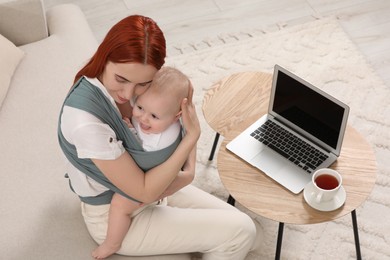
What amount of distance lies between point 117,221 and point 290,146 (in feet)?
2.32

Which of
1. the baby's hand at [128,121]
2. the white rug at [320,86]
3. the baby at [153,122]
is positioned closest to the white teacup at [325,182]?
the white rug at [320,86]

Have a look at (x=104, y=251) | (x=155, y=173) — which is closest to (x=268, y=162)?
(x=155, y=173)

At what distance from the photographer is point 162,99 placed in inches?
68.4

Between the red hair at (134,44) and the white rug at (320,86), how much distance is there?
1.05m

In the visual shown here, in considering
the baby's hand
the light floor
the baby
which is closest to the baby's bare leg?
the baby

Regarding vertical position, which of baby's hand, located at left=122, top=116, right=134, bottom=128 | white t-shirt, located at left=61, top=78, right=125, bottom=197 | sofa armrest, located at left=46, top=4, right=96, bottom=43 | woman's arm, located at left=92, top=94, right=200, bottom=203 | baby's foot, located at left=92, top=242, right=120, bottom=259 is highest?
white t-shirt, located at left=61, top=78, right=125, bottom=197

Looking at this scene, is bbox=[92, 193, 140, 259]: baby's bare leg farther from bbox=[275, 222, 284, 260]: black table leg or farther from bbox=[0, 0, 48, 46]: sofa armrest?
bbox=[0, 0, 48, 46]: sofa armrest

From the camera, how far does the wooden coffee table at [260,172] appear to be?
81.2 inches

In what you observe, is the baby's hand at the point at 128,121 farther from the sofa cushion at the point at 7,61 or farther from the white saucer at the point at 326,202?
the sofa cushion at the point at 7,61

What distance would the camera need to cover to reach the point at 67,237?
2.09 m

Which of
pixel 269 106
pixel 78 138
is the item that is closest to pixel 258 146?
pixel 269 106

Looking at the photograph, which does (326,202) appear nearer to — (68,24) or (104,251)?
(104,251)

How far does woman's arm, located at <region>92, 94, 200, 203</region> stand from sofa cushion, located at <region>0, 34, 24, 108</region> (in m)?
0.96

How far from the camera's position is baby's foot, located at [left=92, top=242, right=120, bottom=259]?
1962 mm
